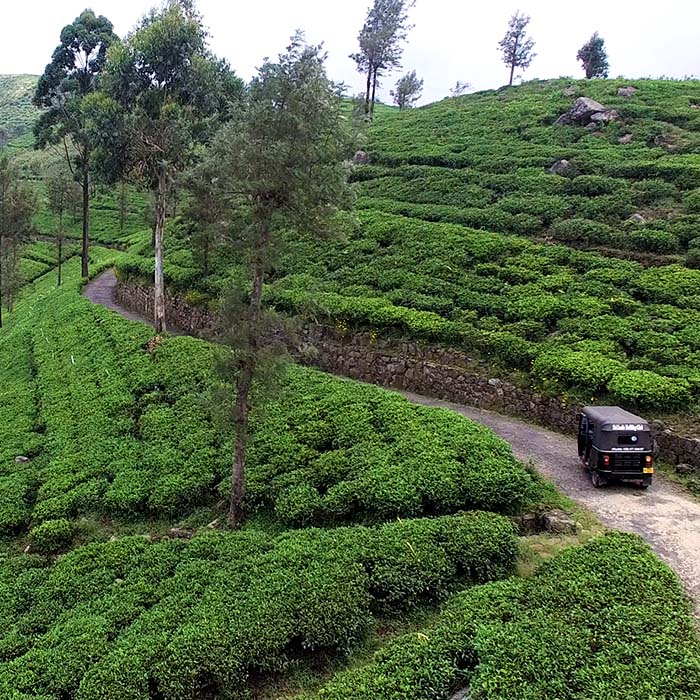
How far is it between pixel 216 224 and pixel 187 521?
6.92 m

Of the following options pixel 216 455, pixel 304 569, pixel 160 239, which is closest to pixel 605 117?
pixel 160 239

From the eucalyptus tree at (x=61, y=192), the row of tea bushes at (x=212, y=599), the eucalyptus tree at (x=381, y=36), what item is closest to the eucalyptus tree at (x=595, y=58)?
the eucalyptus tree at (x=381, y=36)

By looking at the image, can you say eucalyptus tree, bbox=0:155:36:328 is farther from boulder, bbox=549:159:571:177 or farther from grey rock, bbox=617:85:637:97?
grey rock, bbox=617:85:637:97

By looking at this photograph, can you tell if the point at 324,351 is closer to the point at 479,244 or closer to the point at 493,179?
the point at 479,244

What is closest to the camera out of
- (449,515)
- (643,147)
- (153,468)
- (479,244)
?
(449,515)

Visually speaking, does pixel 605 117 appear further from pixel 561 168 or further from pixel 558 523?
pixel 558 523

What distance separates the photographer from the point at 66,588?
11.7 meters

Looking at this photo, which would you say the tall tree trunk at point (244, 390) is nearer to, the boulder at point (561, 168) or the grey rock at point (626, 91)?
the boulder at point (561, 168)

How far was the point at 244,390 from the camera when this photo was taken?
43.7 feet

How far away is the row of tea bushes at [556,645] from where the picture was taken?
25.8 ft

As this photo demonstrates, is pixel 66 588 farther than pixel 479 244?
No

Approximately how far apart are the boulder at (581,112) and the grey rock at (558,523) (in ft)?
114

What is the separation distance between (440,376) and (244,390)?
29.4 feet

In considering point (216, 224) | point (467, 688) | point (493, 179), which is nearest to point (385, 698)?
point (467, 688)
